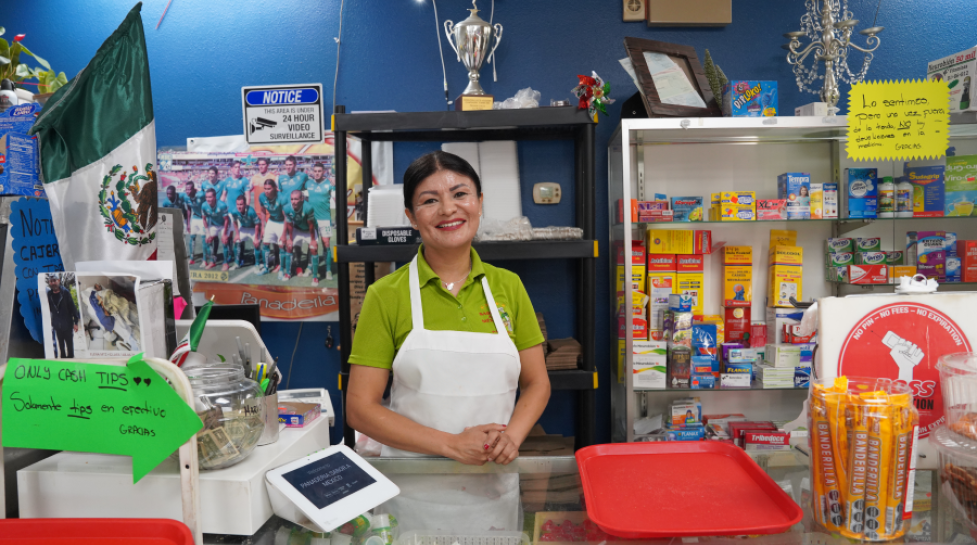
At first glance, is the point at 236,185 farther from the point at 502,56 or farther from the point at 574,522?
the point at 574,522

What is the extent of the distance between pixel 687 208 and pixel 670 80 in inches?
23.1

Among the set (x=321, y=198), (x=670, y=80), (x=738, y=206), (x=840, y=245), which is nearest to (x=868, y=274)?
(x=840, y=245)

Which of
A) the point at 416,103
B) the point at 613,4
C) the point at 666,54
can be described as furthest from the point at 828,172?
the point at 416,103

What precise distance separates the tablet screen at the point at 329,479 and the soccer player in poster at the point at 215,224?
2310mm

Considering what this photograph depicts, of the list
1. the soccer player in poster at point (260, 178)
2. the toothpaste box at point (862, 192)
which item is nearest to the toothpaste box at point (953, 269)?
the toothpaste box at point (862, 192)

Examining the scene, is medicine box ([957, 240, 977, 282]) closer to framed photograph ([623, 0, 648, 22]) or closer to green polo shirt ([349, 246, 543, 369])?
framed photograph ([623, 0, 648, 22])

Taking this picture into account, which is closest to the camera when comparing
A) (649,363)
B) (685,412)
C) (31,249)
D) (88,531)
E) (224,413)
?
(88,531)

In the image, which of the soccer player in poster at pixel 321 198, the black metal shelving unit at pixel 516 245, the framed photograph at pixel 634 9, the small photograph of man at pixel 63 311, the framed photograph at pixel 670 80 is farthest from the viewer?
the soccer player in poster at pixel 321 198

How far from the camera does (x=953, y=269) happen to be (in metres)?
2.76

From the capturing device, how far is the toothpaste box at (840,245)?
9.63ft

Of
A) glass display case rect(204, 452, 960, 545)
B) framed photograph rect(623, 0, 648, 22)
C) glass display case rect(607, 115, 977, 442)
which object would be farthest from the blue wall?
glass display case rect(204, 452, 960, 545)

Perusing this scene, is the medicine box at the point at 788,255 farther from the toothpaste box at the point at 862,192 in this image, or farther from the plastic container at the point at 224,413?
A: the plastic container at the point at 224,413

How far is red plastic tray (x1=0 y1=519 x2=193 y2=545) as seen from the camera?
91cm

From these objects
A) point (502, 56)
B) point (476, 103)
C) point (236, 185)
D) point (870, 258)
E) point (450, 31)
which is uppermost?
point (450, 31)
